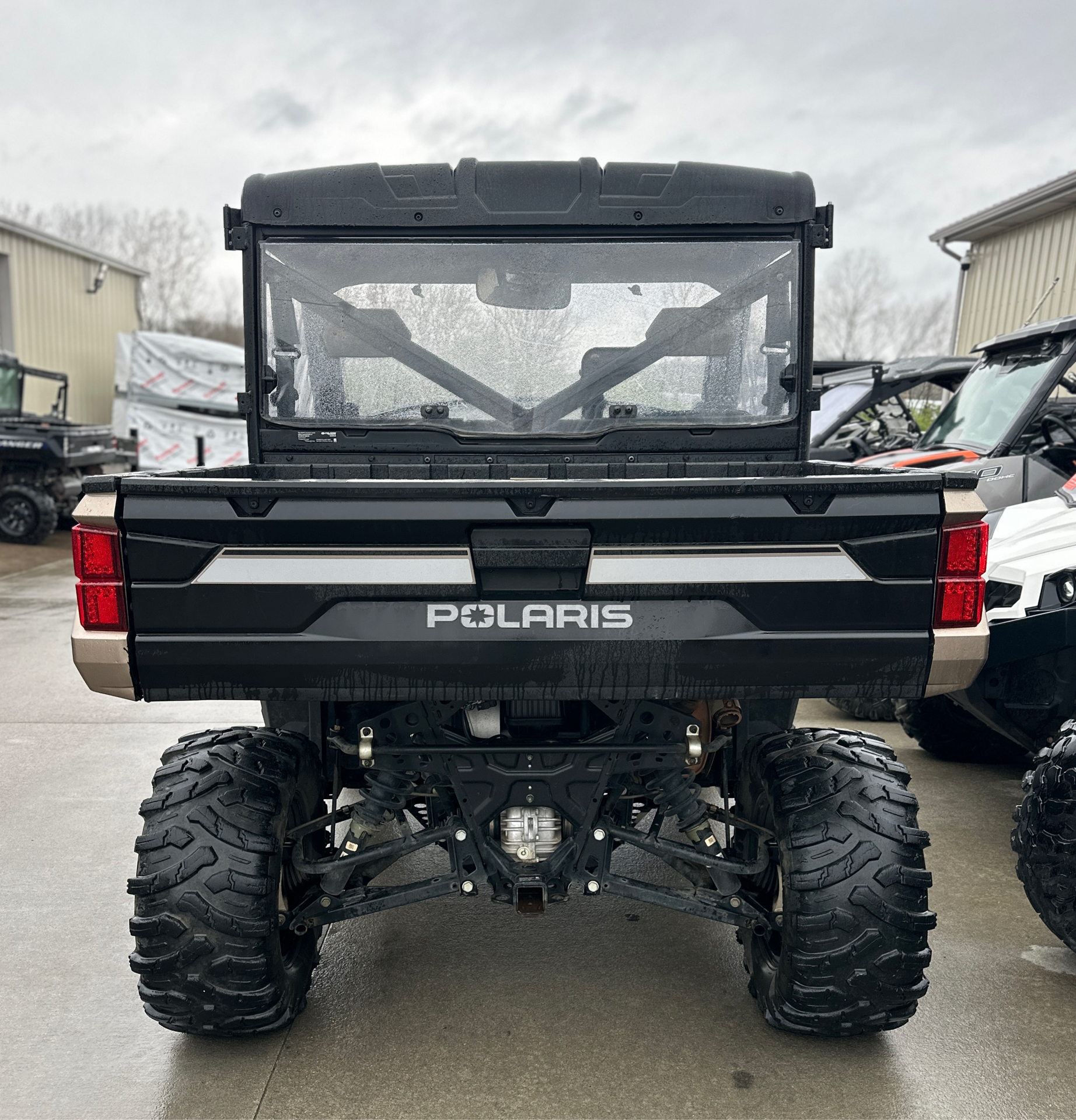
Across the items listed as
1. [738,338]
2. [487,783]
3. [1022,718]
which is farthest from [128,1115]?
[1022,718]

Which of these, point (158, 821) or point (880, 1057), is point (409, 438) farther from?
point (880, 1057)

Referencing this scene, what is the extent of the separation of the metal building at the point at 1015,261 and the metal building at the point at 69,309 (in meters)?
14.7

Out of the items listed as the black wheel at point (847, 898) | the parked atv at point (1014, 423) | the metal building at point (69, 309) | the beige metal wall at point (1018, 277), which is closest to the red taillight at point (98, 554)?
the black wheel at point (847, 898)

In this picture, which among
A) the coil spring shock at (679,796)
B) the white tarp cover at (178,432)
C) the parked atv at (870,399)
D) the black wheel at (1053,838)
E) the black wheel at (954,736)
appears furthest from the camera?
the white tarp cover at (178,432)

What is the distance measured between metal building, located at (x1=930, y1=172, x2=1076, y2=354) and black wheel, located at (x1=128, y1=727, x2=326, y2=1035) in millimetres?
10050

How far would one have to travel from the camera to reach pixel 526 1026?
280 centimetres

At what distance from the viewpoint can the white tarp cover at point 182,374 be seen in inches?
683

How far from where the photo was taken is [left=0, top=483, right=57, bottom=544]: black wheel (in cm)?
1274

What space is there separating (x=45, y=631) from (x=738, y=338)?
6677 mm

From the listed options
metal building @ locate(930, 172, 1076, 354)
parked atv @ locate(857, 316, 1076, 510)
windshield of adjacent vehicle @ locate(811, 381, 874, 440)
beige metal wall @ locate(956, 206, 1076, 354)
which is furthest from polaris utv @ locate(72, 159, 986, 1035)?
beige metal wall @ locate(956, 206, 1076, 354)

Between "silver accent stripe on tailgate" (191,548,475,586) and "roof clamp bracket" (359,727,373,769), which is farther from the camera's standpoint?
"roof clamp bracket" (359,727,373,769)

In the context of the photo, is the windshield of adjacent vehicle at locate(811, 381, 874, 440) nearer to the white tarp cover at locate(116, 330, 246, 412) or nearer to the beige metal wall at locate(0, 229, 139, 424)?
the white tarp cover at locate(116, 330, 246, 412)

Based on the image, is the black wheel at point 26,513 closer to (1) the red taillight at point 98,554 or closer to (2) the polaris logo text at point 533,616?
(1) the red taillight at point 98,554

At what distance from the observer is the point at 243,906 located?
98.0 inches
